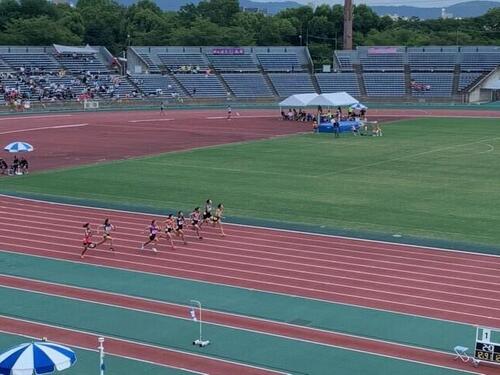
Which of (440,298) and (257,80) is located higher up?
(257,80)

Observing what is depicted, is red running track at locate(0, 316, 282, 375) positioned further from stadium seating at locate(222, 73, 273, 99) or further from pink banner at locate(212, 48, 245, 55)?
pink banner at locate(212, 48, 245, 55)

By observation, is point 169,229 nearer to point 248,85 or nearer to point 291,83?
point 248,85

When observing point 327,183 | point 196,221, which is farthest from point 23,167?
point 196,221

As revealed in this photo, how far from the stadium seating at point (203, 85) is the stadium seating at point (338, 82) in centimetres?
1160

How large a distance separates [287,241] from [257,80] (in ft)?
222

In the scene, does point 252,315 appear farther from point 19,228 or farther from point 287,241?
point 19,228

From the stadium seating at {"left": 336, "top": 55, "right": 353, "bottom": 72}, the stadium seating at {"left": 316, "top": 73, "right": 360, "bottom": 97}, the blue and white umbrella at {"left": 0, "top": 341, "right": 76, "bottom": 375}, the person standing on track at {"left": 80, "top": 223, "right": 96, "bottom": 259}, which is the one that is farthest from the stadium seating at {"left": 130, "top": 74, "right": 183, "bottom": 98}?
the blue and white umbrella at {"left": 0, "top": 341, "right": 76, "bottom": 375}

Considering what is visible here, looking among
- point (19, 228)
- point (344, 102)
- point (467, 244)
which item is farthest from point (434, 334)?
point (344, 102)

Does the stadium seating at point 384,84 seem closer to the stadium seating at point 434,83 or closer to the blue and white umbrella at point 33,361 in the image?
the stadium seating at point 434,83

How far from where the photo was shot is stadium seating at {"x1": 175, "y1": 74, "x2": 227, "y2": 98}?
87.4 metres

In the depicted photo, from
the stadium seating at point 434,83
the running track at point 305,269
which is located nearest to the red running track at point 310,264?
the running track at point 305,269

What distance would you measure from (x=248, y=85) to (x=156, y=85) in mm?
10294

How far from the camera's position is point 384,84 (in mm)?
90375

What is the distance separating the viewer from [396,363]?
15570mm
